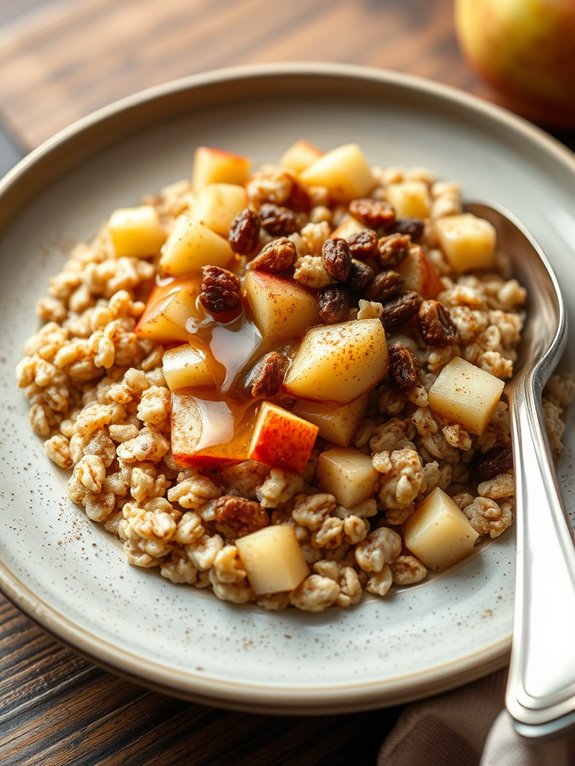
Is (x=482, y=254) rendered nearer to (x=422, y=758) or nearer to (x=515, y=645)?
(x=515, y=645)

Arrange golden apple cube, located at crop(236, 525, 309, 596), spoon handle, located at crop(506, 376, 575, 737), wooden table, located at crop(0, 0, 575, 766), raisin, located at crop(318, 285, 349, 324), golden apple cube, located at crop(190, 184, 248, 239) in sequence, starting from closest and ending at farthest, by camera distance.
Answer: spoon handle, located at crop(506, 376, 575, 737) < golden apple cube, located at crop(236, 525, 309, 596) < raisin, located at crop(318, 285, 349, 324) < golden apple cube, located at crop(190, 184, 248, 239) < wooden table, located at crop(0, 0, 575, 766)

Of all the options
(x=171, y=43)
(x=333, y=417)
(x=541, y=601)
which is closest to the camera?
(x=541, y=601)

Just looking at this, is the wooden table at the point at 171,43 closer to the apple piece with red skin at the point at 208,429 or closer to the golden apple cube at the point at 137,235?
the golden apple cube at the point at 137,235

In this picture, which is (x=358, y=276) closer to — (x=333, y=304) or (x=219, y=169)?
(x=333, y=304)

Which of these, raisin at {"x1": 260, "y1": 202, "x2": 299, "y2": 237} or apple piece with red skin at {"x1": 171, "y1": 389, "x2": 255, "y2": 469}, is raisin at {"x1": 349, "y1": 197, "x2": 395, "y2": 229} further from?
apple piece with red skin at {"x1": 171, "y1": 389, "x2": 255, "y2": 469}

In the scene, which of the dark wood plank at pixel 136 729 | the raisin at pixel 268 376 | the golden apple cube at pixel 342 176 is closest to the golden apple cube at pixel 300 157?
the golden apple cube at pixel 342 176

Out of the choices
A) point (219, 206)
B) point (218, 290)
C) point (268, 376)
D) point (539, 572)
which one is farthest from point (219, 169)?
point (539, 572)

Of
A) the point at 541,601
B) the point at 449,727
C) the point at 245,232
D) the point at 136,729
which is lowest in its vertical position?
the point at 449,727

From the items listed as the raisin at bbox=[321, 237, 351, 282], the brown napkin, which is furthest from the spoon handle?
the raisin at bbox=[321, 237, 351, 282]
